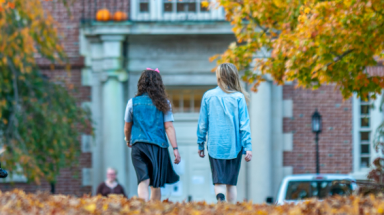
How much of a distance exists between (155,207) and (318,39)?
4871 mm

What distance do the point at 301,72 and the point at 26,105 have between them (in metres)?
5.71

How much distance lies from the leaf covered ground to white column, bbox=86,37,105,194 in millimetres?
8949

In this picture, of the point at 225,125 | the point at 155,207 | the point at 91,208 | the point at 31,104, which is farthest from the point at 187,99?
the point at 91,208

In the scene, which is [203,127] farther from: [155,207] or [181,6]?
[181,6]

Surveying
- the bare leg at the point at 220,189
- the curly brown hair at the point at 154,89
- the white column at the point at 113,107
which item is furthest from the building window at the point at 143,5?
the bare leg at the point at 220,189

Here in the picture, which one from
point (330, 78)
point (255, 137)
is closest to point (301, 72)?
point (330, 78)

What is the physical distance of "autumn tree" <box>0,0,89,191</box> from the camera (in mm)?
9891

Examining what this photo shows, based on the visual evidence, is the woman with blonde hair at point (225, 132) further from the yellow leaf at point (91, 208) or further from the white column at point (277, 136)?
the white column at point (277, 136)

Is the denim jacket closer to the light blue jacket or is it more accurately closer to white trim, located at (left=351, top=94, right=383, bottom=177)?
the light blue jacket

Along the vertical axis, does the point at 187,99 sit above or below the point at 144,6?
below

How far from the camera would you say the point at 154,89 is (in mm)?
5578

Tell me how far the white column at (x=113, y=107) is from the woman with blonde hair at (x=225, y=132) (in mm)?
6898

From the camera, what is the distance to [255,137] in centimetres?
1228

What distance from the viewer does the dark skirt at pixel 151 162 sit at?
5520 mm
